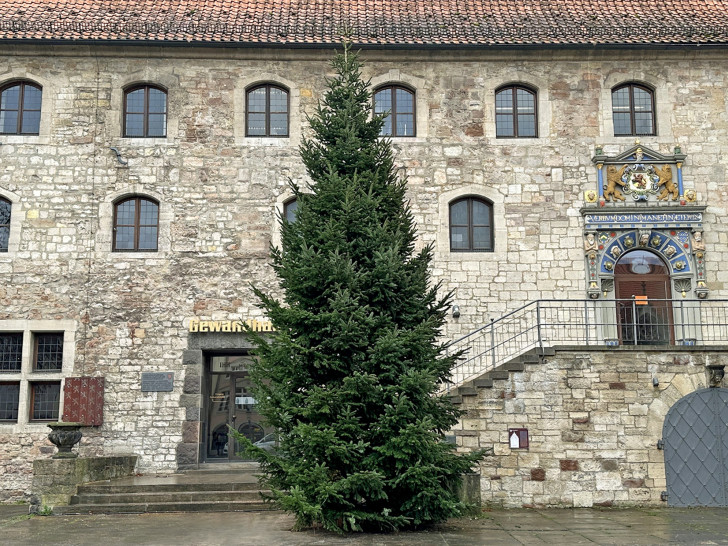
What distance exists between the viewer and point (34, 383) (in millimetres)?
16984

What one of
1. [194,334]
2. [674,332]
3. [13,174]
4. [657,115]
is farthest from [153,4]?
[674,332]

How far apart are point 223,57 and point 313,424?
10143 mm

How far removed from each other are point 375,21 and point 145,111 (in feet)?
17.6

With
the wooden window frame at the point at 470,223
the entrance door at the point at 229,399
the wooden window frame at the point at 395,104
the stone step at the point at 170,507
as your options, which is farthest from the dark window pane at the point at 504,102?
the stone step at the point at 170,507

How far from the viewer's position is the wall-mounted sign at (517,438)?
13961 mm

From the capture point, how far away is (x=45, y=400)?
16.9 metres

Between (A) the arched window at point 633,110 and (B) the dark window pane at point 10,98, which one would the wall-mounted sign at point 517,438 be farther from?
(B) the dark window pane at point 10,98

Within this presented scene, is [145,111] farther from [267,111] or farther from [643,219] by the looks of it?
[643,219]

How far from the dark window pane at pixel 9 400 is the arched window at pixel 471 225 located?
9.24 metres

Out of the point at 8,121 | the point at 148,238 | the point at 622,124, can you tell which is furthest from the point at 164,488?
the point at 622,124

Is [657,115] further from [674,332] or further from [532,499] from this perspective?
[532,499]

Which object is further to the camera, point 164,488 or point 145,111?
point 145,111

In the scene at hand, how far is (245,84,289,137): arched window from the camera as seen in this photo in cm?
1791

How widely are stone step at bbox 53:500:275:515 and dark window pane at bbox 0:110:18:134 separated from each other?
843 centimetres
